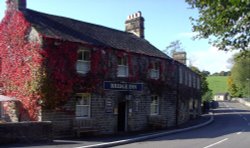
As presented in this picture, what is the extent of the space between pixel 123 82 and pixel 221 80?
135 m

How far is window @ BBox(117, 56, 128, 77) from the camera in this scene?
28.1 meters

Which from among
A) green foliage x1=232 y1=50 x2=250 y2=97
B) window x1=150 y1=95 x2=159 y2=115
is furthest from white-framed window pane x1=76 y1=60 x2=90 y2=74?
green foliage x1=232 y1=50 x2=250 y2=97

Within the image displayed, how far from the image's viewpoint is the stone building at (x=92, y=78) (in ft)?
76.3

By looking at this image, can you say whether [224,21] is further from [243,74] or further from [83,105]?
[243,74]

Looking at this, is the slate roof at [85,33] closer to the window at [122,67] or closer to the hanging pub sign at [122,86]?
the window at [122,67]

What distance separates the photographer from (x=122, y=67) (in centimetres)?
2844

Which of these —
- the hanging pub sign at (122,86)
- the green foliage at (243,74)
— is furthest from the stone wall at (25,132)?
the green foliage at (243,74)

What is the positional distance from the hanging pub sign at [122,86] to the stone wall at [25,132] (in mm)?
7180

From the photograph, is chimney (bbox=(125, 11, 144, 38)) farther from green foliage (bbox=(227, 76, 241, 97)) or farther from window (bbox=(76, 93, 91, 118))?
green foliage (bbox=(227, 76, 241, 97))

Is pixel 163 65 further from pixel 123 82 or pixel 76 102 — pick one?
pixel 76 102

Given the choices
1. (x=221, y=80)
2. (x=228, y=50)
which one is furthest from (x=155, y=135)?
(x=221, y=80)

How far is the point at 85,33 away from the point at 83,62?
308 cm

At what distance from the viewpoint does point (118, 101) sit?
27.7 meters

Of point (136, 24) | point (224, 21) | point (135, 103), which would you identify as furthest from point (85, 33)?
point (224, 21)
